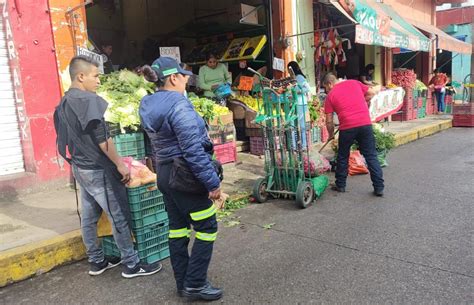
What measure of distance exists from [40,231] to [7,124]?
7.46ft

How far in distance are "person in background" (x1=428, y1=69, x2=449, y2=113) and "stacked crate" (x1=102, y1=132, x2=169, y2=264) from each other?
15.4 meters

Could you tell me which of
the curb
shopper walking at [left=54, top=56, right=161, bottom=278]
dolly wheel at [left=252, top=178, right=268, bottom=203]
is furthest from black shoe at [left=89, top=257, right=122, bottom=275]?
the curb

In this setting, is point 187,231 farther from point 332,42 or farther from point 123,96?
point 332,42

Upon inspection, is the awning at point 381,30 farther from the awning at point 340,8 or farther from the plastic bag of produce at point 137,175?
the plastic bag of produce at point 137,175

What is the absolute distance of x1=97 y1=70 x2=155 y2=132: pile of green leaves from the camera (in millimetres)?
5875

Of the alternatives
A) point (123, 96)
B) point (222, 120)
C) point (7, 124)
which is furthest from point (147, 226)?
point (222, 120)

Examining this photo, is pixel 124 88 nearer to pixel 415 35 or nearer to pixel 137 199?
pixel 137 199

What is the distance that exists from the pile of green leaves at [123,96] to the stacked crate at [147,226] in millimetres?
1909

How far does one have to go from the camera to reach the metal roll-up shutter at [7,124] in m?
5.75

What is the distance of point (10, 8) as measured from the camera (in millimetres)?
5578

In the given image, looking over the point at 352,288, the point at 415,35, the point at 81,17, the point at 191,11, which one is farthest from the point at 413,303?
the point at 415,35

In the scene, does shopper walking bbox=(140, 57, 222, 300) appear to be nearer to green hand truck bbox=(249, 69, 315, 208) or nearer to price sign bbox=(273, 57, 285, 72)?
green hand truck bbox=(249, 69, 315, 208)

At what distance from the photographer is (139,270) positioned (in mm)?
3699

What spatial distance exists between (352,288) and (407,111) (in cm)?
1248
